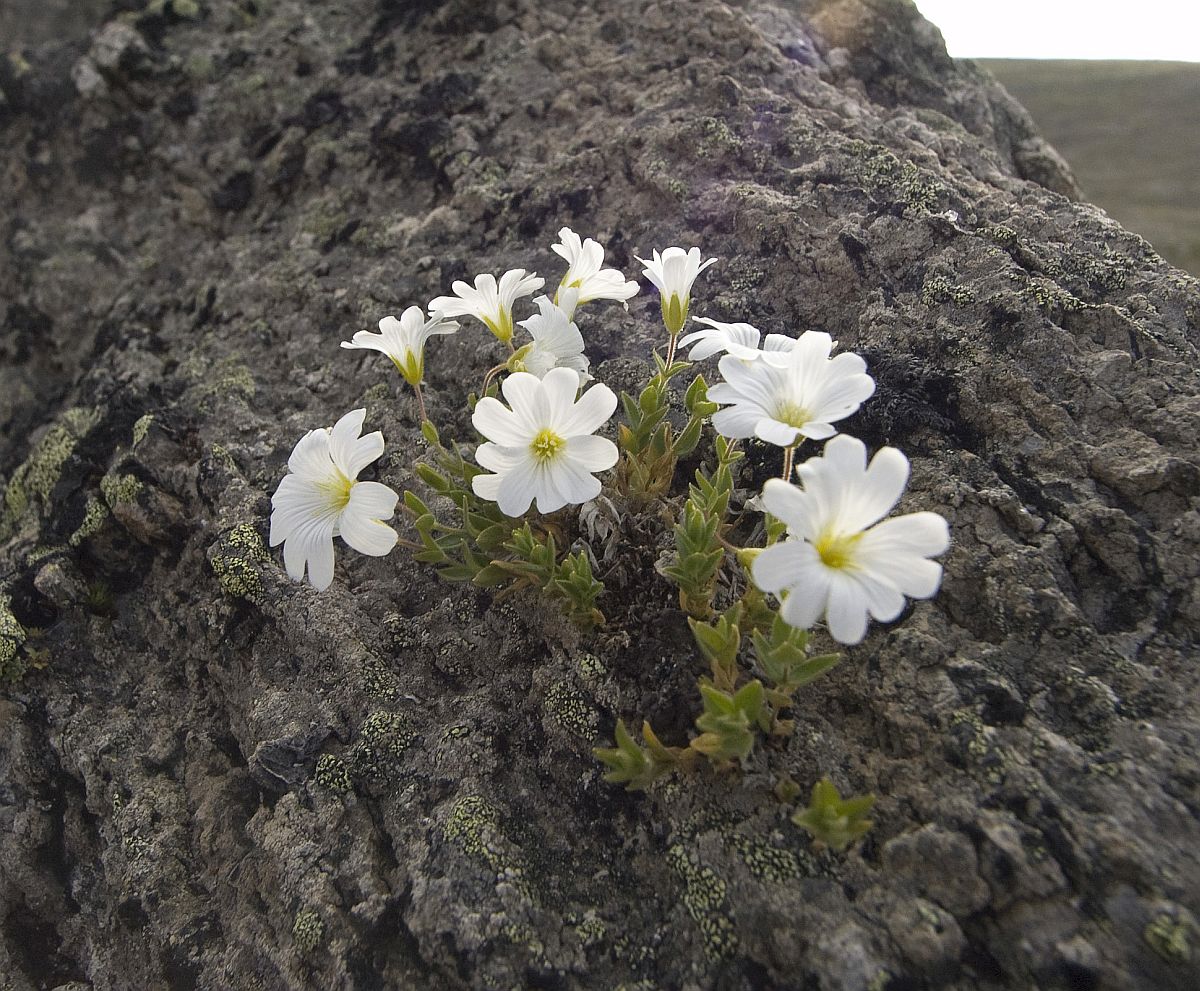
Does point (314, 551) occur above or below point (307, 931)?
above

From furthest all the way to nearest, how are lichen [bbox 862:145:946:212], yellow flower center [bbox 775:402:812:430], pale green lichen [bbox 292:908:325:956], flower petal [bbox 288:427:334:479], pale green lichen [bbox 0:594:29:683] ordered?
lichen [bbox 862:145:946:212] < pale green lichen [bbox 0:594:29:683] < flower petal [bbox 288:427:334:479] < yellow flower center [bbox 775:402:812:430] < pale green lichen [bbox 292:908:325:956]

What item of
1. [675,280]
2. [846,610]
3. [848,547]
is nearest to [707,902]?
[846,610]

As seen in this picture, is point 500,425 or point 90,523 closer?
point 500,425

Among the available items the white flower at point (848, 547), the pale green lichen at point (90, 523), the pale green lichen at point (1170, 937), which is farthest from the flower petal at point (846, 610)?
the pale green lichen at point (90, 523)

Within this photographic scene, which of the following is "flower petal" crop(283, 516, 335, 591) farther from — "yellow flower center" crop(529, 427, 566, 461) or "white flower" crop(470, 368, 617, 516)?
"yellow flower center" crop(529, 427, 566, 461)

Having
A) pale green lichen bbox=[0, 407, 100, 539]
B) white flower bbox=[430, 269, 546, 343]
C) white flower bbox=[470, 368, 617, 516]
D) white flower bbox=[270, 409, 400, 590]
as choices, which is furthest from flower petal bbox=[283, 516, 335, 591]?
pale green lichen bbox=[0, 407, 100, 539]

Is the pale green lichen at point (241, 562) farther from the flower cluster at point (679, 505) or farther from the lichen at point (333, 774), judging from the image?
the lichen at point (333, 774)

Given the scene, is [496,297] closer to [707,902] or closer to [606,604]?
[606,604]
